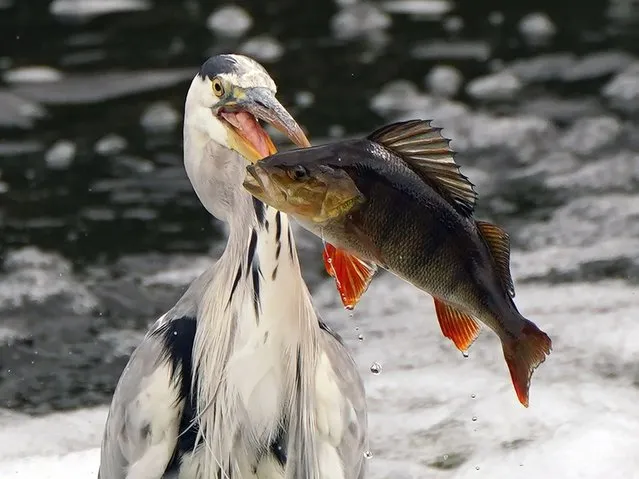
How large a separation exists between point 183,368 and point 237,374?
5.3 inches

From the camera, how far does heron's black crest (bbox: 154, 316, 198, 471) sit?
114 inches

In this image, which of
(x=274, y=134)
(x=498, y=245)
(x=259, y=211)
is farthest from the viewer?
(x=274, y=134)

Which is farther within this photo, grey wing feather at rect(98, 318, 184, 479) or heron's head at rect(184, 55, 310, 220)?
grey wing feather at rect(98, 318, 184, 479)

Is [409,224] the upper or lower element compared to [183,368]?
upper

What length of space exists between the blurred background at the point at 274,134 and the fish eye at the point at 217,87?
5.55ft

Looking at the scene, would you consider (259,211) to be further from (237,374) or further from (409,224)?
(409,224)

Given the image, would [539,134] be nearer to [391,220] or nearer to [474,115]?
[474,115]

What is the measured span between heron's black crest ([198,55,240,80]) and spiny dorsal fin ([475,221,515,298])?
2.41 feet

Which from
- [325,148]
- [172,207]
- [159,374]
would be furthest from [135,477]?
[172,207]

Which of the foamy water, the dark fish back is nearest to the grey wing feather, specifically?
the foamy water

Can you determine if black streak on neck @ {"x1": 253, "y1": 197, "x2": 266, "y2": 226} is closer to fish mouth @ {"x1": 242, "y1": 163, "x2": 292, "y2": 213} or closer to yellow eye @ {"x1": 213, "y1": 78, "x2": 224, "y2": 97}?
yellow eye @ {"x1": 213, "y1": 78, "x2": 224, "y2": 97}

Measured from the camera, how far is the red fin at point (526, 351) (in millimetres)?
2020

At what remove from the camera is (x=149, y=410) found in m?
2.85

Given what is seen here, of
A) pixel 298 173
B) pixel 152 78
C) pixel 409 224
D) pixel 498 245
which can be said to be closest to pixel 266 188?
pixel 298 173
